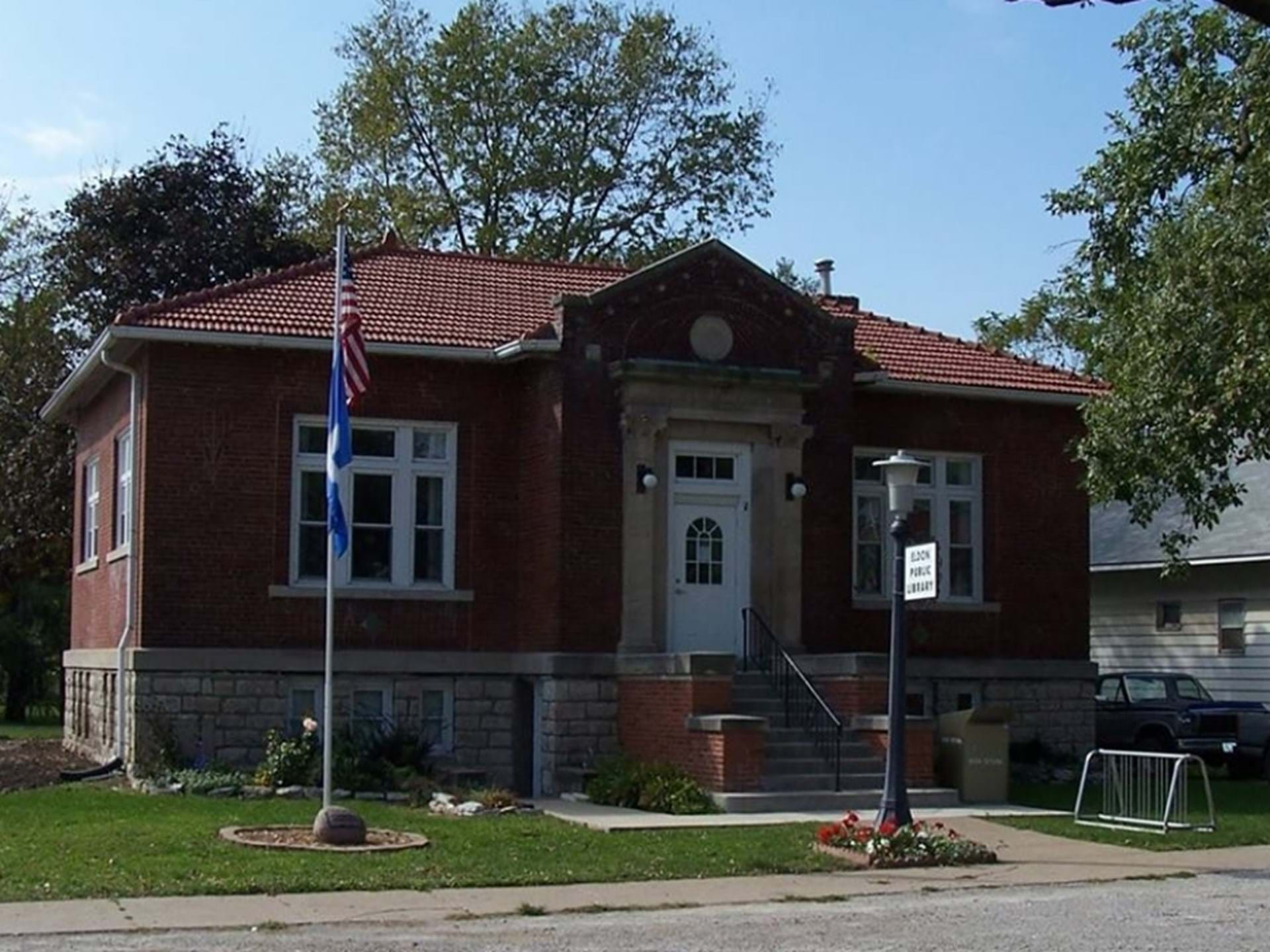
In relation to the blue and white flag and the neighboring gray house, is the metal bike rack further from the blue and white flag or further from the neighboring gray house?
the neighboring gray house

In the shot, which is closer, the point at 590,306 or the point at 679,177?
the point at 590,306

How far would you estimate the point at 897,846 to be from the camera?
1644 centimetres

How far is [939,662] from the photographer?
2606cm

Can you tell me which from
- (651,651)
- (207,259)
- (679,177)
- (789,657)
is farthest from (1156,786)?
(679,177)

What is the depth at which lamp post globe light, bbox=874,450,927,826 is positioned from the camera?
17094 millimetres

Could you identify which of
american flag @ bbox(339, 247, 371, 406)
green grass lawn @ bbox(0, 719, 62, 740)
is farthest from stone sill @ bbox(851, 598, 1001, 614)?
green grass lawn @ bbox(0, 719, 62, 740)

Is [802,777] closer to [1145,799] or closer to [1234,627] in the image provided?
[1145,799]

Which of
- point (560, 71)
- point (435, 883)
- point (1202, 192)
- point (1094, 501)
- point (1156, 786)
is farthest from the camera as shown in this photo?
point (560, 71)

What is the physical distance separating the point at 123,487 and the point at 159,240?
52.4 feet

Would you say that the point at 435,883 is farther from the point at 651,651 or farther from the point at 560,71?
the point at 560,71

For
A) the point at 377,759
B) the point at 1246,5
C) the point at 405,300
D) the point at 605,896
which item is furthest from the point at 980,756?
the point at 1246,5

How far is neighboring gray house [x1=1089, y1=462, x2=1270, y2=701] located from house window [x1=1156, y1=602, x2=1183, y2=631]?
0.02m

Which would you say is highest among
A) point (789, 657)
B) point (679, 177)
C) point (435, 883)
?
point (679, 177)

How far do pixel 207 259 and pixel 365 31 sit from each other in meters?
11.2
